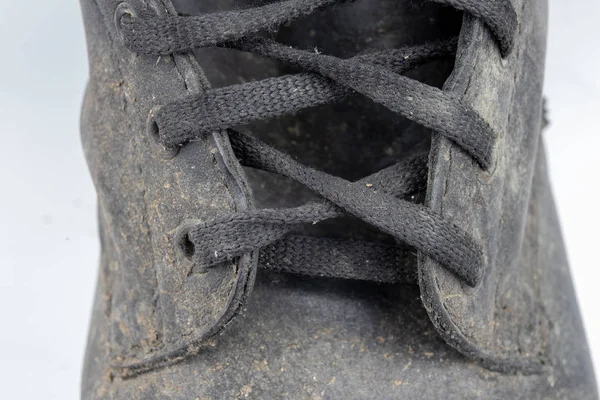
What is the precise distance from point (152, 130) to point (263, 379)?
37cm

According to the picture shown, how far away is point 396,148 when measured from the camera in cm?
152

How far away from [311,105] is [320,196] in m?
0.12

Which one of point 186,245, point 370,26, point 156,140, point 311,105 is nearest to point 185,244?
point 186,245

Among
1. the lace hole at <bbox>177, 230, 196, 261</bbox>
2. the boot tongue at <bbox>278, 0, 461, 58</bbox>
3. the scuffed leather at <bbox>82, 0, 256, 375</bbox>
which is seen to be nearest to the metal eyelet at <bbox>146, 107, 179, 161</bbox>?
the scuffed leather at <bbox>82, 0, 256, 375</bbox>

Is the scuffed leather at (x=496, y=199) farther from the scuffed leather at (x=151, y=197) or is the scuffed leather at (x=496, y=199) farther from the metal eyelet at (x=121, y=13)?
the metal eyelet at (x=121, y=13)

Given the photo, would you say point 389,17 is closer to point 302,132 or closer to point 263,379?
point 302,132

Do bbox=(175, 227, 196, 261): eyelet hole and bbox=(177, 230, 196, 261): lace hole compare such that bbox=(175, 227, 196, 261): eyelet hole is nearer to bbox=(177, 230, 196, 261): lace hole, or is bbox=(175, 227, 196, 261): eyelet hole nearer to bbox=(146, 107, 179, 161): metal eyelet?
bbox=(177, 230, 196, 261): lace hole

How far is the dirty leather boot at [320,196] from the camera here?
1.37 m

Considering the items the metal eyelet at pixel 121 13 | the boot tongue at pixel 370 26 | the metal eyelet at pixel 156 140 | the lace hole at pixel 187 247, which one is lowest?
the lace hole at pixel 187 247

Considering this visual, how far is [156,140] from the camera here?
1419 millimetres

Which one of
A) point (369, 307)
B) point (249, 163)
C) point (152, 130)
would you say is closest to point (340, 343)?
point (369, 307)

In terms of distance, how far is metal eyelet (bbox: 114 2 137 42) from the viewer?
140cm

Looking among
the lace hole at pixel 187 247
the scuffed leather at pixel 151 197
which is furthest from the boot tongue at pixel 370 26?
the lace hole at pixel 187 247

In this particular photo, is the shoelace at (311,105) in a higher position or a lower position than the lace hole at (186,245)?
higher
